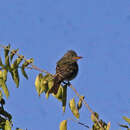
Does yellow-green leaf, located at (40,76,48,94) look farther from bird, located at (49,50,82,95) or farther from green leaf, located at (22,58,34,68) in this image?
bird, located at (49,50,82,95)

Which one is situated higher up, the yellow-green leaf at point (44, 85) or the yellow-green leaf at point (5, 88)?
the yellow-green leaf at point (44, 85)

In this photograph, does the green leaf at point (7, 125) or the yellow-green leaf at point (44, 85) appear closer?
the green leaf at point (7, 125)

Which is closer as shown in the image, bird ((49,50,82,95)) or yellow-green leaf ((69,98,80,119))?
yellow-green leaf ((69,98,80,119))

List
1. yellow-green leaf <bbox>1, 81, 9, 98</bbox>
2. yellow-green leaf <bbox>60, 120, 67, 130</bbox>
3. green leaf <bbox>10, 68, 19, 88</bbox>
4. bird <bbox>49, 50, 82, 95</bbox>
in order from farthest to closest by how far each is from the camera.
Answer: bird <bbox>49, 50, 82, 95</bbox>, green leaf <bbox>10, 68, 19, 88</bbox>, yellow-green leaf <bbox>1, 81, 9, 98</bbox>, yellow-green leaf <bbox>60, 120, 67, 130</bbox>

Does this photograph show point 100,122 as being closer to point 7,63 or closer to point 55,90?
point 55,90

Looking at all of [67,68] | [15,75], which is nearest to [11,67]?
[15,75]

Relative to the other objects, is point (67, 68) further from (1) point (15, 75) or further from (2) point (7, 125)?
(2) point (7, 125)

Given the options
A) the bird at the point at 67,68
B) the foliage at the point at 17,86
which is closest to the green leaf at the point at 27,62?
the foliage at the point at 17,86

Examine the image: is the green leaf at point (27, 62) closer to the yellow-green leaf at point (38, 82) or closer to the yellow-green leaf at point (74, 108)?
the yellow-green leaf at point (38, 82)

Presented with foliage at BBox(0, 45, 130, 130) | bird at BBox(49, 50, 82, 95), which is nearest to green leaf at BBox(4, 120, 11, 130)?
foliage at BBox(0, 45, 130, 130)

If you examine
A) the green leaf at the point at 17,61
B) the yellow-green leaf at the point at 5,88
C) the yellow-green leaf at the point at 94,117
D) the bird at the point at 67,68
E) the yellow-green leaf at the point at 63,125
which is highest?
the bird at the point at 67,68

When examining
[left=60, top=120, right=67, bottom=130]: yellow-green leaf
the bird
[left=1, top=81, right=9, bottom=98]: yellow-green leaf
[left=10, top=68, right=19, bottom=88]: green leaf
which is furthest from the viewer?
the bird

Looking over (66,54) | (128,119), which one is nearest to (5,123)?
(128,119)

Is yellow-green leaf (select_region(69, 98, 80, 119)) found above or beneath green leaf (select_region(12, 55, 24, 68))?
beneath
